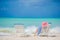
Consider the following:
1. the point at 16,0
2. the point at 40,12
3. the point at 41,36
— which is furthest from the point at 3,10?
the point at 41,36

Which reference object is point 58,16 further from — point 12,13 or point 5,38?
point 5,38

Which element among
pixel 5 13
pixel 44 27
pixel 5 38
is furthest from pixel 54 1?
pixel 5 38

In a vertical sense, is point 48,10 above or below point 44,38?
above

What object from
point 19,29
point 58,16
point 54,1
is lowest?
point 19,29

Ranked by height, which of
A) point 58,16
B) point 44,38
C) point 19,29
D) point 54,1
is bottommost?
point 44,38

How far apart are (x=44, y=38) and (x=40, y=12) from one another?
0.32 meters

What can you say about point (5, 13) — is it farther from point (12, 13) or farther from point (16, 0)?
point (16, 0)

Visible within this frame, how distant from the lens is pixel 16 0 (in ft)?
4.63

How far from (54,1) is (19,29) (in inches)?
21.6

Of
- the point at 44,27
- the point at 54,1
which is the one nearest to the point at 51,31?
the point at 44,27

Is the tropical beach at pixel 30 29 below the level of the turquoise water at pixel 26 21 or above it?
below

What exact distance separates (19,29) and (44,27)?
0.31 m

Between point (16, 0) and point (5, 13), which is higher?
point (16, 0)

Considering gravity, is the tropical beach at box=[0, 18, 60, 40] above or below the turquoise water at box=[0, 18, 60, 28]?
below
